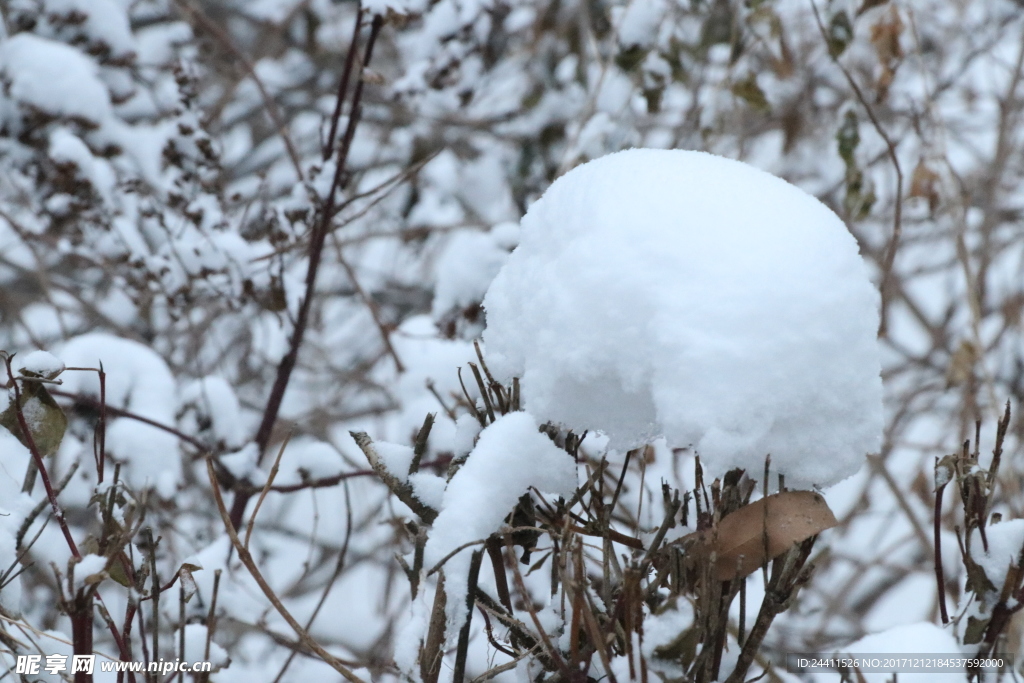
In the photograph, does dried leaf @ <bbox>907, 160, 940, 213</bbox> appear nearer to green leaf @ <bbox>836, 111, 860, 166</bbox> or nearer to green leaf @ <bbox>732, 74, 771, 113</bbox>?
green leaf @ <bbox>836, 111, 860, 166</bbox>

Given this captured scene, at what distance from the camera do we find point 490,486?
645 millimetres

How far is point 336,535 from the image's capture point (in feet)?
13.1

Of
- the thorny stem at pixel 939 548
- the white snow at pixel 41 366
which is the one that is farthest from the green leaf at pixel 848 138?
the white snow at pixel 41 366

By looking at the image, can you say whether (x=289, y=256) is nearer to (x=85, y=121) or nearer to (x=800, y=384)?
(x=85, y=121)

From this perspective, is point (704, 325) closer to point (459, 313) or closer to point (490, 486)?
point (490, 486)

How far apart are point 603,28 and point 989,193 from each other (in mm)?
1124

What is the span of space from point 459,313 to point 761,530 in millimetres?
1169

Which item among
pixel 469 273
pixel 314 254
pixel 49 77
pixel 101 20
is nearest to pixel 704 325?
pixel 314 254

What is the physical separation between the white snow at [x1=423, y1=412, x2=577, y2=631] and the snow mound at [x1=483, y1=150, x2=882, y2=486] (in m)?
0.03

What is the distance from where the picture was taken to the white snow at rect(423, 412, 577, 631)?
643mm

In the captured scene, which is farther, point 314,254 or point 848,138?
point 848,138

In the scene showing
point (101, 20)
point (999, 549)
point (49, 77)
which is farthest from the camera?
point (101, 20)

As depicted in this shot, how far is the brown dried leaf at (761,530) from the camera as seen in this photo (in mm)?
567

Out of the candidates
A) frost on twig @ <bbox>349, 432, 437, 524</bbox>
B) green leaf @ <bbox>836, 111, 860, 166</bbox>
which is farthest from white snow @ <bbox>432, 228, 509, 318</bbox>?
frost on twig @ <bbox>349, 432, 437, 524</bbox>
